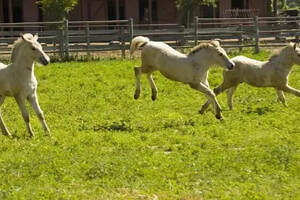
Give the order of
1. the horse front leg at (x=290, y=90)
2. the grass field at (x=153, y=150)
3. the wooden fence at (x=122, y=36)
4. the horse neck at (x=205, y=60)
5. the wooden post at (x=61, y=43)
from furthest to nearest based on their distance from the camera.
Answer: the wooden fence at (x=122, y=36) < the wooden post at (x=61, y=43) < the horse front leg at (x=290, y=90) < the horse neck at (x=205, y=60) < the grass field at (x=153, y=150)

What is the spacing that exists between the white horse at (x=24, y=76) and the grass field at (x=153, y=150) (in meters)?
Answer: 0.54

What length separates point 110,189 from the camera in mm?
6801

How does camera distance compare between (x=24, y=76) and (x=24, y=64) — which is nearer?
(x=24, y=76)

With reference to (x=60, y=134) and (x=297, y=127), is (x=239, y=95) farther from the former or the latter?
(x=60, y=134)

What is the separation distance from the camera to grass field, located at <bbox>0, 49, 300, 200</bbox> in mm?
6832

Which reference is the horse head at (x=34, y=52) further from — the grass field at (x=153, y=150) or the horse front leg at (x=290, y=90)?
the horse front leg at (x=290, y=90)

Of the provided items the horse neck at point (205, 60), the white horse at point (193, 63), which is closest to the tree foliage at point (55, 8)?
the white horse at point (193, 63)

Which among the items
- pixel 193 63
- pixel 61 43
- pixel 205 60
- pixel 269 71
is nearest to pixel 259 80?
pixel 269 71

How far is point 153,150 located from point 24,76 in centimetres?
265

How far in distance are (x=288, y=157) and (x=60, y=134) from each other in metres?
3.91

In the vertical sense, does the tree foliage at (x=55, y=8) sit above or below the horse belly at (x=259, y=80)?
above

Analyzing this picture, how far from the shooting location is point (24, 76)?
961cm

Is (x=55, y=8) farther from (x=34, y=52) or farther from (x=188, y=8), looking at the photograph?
(x=34, y=52)

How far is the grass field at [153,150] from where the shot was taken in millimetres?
6832
